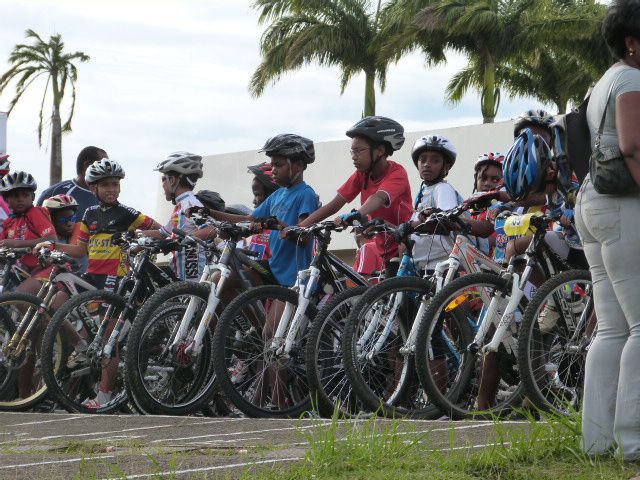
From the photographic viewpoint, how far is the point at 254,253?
8.99 m

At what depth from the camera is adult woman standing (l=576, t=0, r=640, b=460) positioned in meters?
4.64

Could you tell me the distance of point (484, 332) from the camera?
7.07 m

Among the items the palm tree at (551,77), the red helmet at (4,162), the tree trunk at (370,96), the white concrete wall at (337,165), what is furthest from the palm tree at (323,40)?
the red helmet at (4,162)

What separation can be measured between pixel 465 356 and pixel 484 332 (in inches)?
7.3

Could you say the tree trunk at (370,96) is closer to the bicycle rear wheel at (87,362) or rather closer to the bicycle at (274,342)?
the bicycle rear wheel at (87,362)

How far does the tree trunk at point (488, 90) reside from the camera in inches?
1566

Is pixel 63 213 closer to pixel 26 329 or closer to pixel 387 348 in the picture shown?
pixel 26 329

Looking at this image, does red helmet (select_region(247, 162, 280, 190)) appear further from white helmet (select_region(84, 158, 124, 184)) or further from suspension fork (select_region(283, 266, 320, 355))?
suspension fork (select_region(283, 266, 320, 355))

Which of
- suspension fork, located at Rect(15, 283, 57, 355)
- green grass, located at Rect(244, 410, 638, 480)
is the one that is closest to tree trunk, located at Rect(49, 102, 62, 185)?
suspension fork, located at Rect(15, 283, 57, 355)

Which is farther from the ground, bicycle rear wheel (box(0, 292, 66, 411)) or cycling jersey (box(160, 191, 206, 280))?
cycling jersey (box(160, 191, 206, 280))

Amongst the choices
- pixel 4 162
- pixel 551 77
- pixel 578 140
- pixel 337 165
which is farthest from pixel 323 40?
pixel 578 140

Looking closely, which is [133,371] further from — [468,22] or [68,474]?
[468,22]

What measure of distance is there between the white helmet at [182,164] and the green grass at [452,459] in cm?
501

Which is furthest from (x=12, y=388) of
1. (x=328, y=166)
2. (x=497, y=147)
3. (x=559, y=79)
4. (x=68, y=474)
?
(x=559, y=79)
